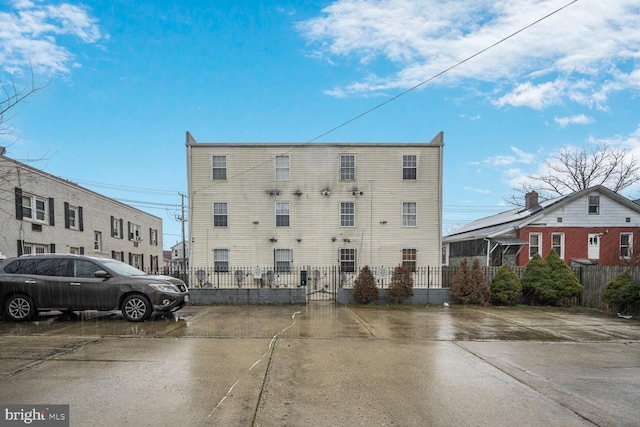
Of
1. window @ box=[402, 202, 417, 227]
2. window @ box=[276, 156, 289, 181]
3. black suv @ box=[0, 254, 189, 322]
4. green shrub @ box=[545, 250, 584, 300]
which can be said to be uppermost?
window @ box=[276, 156, 289, 181]

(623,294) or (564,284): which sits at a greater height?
(623,294)

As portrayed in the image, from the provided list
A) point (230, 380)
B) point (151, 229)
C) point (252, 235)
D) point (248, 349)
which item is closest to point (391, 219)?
point (252, 235)

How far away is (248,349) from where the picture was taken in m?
5.89

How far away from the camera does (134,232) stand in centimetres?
2744

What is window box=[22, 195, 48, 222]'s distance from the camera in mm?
15859

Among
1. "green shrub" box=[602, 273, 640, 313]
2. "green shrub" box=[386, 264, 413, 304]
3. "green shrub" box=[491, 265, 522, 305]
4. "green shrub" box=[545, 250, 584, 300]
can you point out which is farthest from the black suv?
"green shrub" box=[545, 250, 584, 300]

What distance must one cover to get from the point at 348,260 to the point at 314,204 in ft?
9.81

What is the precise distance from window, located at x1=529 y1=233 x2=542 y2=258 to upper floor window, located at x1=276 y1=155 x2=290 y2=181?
1393 centimetres

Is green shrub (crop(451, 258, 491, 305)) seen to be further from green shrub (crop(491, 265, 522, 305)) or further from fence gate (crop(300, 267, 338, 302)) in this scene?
fence gate (crop(300, 267, 338, 302))

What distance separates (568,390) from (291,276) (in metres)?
13.1

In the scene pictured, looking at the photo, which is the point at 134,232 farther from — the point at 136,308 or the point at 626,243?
the point at 626,243

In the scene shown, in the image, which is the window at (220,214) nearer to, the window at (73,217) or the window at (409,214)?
the window at (409,214)

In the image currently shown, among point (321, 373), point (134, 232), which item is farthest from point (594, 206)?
point (134, 232)

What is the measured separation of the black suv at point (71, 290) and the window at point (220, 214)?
8487mm
